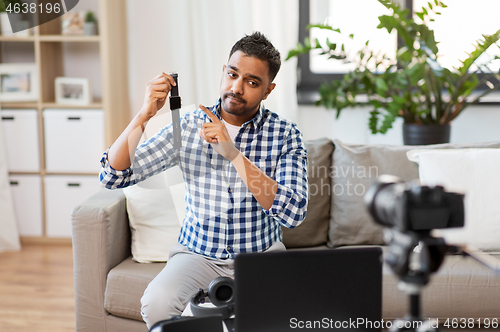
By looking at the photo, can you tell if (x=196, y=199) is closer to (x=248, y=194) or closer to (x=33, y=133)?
(x=248, y=194)

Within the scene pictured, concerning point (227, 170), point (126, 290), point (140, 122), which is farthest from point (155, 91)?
point (126, 290)

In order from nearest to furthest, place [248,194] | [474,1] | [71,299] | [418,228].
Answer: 1. [418,228]
2. [248,194]
3. [71,299]
4. [474,1]

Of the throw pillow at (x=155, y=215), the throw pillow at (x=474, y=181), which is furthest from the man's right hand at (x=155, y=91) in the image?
the throw pillow at (x=474, y=181)

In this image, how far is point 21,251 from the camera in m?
2.76

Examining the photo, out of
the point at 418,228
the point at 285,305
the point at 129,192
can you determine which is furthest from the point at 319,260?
the point at 129,192

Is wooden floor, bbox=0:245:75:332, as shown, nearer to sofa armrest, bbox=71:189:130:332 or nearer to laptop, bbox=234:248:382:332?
sofa armrest, bbox=71:189:130:332

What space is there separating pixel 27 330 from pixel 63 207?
1060mm

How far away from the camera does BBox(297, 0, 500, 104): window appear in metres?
2.70

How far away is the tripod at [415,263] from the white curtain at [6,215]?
2.68 m

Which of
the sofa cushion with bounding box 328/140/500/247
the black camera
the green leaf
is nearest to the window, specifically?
the green leaf

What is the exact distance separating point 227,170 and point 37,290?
1310 mm

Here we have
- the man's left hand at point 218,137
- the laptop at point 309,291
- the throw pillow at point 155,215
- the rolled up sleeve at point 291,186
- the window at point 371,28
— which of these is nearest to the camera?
the laptop at point 309,291

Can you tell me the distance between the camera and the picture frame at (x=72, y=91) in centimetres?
277

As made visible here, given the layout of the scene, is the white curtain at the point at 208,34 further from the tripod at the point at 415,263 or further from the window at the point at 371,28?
the tripod at the point at 415,263
